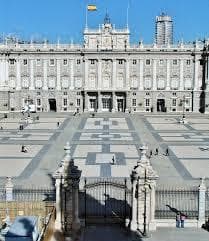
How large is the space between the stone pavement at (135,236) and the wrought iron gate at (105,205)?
1022mm

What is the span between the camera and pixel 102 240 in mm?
20891

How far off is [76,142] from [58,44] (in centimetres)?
4758

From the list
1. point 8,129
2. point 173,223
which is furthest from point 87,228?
point 8,129

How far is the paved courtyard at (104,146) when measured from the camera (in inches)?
1468

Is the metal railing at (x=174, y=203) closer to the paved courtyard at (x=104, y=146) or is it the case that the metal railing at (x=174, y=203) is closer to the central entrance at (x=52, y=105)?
the paved courtyard at (x=104, y=146)

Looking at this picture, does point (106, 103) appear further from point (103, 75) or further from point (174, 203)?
point (174, 203)

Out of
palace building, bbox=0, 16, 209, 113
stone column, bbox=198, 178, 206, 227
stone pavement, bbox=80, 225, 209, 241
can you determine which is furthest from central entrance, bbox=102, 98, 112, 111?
stone pavement, bbox=80, 225, 209, 241

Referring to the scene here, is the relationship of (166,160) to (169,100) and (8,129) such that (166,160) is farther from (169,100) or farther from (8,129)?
(169,100)

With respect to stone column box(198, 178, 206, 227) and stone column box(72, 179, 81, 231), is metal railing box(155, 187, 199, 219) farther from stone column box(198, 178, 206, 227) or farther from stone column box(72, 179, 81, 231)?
stone column box(72, 179, 81, 231)

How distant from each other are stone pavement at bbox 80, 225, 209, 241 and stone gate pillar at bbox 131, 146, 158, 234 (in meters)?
0.51

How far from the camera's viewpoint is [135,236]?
70.4 ft

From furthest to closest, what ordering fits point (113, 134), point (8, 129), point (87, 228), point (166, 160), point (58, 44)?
1. point (58, 44)
2. point (8, 129)
3. point (113, 134)
4. point (166, 160)
5. point (87, 228)

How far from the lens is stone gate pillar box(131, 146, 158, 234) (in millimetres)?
21078

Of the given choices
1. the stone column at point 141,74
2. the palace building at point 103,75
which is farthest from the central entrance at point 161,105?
the stone column at point 141,74
